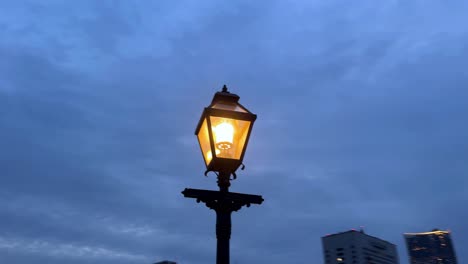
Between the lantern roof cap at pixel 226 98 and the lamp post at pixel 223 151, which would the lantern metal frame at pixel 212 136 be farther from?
the lantern roof cap at pixel 226 98

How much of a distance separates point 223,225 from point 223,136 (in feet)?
3.79

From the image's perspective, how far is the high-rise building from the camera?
176875mm

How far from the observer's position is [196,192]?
638 cm

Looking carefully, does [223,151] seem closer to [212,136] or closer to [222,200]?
[212,136]

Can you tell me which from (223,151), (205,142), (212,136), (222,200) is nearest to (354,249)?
(222,200)

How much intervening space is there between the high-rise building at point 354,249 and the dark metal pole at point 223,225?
6891 inches

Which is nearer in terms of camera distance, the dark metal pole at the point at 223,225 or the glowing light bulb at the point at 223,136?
the dark metal pole at the point at 223,225

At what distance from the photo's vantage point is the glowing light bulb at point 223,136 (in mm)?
6250

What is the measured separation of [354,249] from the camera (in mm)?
178125

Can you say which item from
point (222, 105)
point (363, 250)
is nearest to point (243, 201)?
point (222, 105)

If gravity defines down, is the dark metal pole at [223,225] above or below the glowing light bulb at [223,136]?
below

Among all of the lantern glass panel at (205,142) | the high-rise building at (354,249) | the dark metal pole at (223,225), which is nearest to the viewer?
the dark metal pole at (223,225)

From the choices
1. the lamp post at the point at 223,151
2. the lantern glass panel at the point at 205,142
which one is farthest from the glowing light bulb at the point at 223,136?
the lantern glass panel at the point at 205,142

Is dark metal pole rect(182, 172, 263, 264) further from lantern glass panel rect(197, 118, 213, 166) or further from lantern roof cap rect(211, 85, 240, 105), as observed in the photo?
lantern roof cap rect(211, 85, 240, 105)
